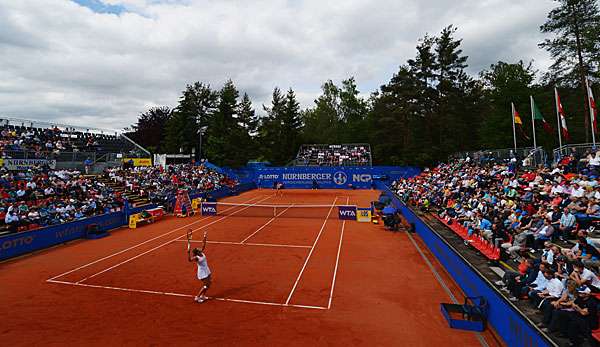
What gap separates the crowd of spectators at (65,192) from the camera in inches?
750

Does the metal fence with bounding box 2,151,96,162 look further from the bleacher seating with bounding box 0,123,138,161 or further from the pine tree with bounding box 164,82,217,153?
the pine tree with bounding box 164,82,217,153

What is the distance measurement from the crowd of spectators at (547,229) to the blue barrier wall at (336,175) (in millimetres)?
22834

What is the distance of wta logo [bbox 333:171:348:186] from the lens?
4741cm

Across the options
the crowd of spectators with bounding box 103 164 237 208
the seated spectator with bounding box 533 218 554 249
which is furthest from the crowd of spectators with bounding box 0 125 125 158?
the seated spectator with bounding box 533 218 554 249

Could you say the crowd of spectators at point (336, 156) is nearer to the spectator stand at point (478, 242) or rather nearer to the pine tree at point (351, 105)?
the pine tree at point (351, 105)

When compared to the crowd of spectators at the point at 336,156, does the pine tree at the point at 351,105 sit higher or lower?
higher

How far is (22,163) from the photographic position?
27.7 meters

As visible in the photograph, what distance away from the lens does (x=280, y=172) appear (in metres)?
48.6

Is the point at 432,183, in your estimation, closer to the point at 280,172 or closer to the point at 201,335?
the point at 280,172

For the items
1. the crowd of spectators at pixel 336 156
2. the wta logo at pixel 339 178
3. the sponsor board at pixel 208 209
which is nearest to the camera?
the sponsor board at pixel 208 209

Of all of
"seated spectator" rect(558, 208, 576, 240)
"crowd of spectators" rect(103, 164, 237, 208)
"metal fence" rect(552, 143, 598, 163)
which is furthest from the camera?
"crowd of spectators" rect(103, 164, 237, 208)

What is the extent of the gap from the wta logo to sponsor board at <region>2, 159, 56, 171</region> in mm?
33586

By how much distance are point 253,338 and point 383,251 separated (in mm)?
9562

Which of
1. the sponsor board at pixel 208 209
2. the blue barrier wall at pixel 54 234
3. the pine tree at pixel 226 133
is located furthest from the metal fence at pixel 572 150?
the pine tree at pixel 226 133
